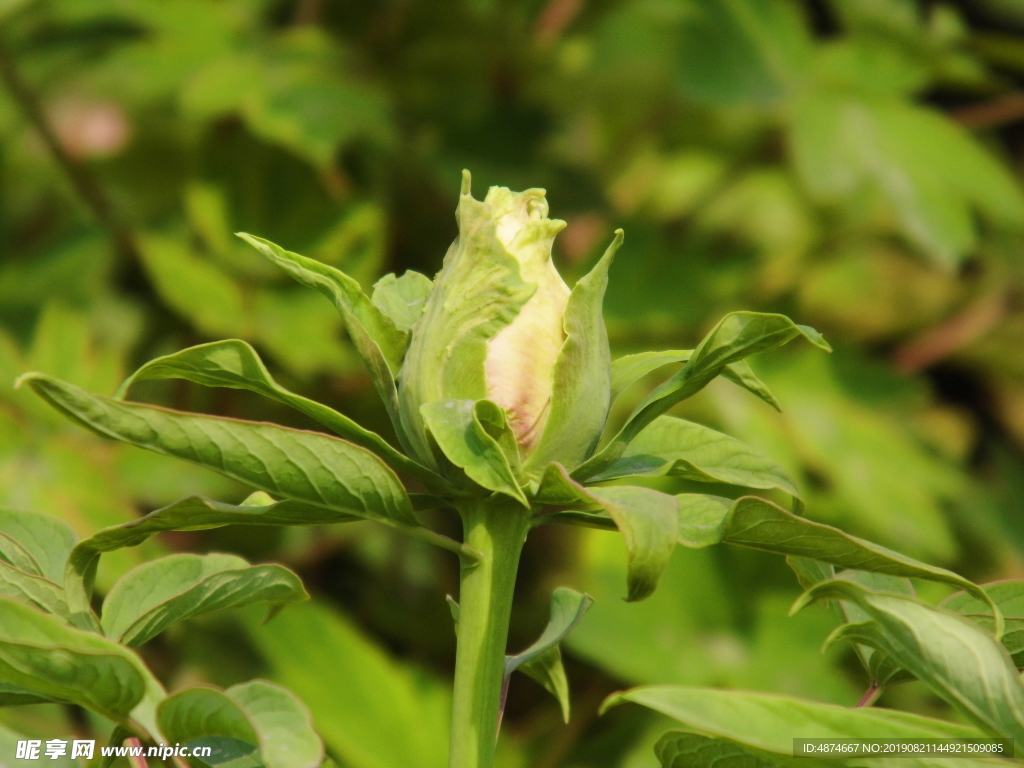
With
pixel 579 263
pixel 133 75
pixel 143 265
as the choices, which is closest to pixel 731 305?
pixel 579 263

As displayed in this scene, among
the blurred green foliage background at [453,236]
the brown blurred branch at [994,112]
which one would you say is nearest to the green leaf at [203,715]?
the blurred green foliage background at [453,236]

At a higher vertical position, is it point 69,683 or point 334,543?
point 69,683

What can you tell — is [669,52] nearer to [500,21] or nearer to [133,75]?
[500,21]

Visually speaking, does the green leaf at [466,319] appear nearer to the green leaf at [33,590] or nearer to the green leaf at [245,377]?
the green leaf at [245,377]

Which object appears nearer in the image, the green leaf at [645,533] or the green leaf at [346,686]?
the green leaf at [645,533]

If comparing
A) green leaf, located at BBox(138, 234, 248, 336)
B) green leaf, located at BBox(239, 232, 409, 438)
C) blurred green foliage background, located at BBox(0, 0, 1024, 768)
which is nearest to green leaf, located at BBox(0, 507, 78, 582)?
green leaf, located at BBox(239, 232, 409, 438)

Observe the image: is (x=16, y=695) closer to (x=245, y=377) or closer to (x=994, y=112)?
(x=245, y=377)

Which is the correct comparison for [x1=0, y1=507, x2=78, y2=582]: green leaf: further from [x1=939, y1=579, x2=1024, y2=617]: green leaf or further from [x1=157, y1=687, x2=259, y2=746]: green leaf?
[x1=939, y1=579, x2=1024, y2=617]: green leaf
